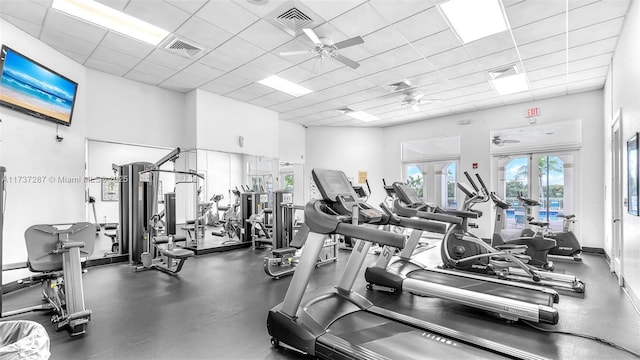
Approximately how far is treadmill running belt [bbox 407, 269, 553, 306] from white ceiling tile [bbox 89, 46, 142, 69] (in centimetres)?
556

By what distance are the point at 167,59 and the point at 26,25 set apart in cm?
171

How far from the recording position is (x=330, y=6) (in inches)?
142

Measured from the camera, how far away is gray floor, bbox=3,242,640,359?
8.05 feet

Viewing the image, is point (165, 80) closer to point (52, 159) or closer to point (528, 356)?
point (52, 159)

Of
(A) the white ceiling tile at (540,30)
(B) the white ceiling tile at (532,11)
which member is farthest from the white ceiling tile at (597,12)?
(B) the white ceiling tile at (532,11)

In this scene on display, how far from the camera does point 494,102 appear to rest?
292 inches

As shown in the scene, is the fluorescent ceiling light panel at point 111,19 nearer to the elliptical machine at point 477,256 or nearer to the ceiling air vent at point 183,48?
the ceiling air vent at point 183,48

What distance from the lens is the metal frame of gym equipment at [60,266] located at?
273 centimetres

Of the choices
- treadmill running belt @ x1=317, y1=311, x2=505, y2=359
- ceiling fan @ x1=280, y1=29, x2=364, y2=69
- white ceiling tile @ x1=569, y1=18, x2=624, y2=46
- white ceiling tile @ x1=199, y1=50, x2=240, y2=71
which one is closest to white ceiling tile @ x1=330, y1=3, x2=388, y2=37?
ceiling fan @ x1=280, y1=29, x2=364, y2=69

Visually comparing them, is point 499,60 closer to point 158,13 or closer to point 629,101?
point 629,101

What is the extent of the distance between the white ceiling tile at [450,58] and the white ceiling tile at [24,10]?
17.6 feet

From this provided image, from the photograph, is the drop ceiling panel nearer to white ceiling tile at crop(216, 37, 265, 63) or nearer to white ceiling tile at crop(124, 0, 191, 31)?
white ceiling tile at crop(216, 37, 265, 63)

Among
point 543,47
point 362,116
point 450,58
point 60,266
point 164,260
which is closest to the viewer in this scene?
point 60,266

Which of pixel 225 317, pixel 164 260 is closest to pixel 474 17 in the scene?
pixel 225 317
